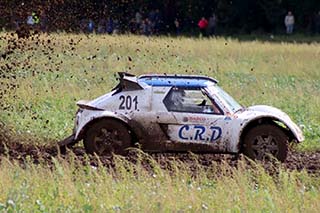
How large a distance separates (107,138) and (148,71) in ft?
46.7

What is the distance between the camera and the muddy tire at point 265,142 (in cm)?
1395

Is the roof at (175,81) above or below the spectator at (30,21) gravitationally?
below

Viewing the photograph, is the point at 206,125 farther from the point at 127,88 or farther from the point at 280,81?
the point at 280,81

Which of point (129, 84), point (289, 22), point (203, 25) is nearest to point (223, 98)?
point (129, 84)

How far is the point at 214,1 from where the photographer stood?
Result: 64.6 meters

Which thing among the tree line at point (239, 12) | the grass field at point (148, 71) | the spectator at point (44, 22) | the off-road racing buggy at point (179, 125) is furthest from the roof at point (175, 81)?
the tree line at point (239, 12)

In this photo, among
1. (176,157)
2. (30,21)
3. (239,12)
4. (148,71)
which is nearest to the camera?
(176,157)

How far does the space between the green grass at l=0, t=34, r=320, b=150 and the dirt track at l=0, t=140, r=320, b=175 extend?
93 cm

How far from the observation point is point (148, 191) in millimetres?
9641

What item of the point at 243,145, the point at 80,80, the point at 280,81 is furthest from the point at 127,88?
the point at 280,81

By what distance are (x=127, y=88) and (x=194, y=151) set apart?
1.40 m

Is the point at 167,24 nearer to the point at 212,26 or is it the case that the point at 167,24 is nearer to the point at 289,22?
the point at 212,26

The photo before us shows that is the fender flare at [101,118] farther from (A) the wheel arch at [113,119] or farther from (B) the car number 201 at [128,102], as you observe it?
(B) the car number 201 at [128,102]

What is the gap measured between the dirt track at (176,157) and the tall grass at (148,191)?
1756 mm
